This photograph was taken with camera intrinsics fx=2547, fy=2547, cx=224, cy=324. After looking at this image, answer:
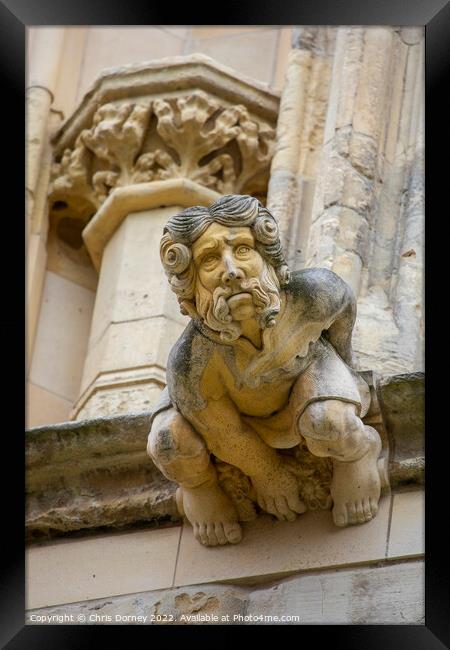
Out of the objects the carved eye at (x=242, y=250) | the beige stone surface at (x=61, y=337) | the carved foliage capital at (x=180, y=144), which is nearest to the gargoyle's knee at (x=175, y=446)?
the carved eye at (x=242, y=250)

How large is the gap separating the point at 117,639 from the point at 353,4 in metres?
1.98

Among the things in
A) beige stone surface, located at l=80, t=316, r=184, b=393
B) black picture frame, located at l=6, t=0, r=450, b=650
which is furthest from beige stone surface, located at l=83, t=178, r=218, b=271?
black picture frame, located at l=6, t=0, r=450, b=650

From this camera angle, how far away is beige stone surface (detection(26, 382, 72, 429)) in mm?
8523

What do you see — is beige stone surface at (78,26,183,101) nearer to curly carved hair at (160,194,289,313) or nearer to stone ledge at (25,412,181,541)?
stone ledge at (25,412,181,541)

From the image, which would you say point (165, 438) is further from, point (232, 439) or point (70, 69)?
point (70, 69)

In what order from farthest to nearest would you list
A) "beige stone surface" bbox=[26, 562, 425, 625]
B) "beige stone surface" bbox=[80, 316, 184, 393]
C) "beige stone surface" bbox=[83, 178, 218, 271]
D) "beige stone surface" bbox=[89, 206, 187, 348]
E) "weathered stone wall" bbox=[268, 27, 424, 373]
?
"beige stone surface" bbox=[83, 178, 218, 271] < "beige stone surface" bbox=[89, 206, 187, 348] < "beige stone surface" bbox=[80, 316, 184, 393] < "weathered stone wall" bbox=[268, 27, 424, 373] < "beige stone surface" bbox=[26, 562, 425, 625]

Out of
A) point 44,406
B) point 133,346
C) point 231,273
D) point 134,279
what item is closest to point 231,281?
point 231,273

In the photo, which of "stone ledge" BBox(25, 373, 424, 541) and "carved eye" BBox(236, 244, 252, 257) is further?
"stone ledge" BBox(25, 373, 424, 541)

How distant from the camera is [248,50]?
372 inches

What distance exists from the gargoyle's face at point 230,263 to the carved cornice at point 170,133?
2044mm

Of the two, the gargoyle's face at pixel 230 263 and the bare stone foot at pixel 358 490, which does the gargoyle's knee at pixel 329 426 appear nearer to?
the bare stone foot at pixel 358 490

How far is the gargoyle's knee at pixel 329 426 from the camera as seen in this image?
6938 mm

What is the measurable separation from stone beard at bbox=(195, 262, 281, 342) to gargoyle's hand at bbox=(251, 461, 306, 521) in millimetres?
616

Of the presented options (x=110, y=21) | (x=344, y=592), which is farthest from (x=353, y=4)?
(x=344, y=592)
